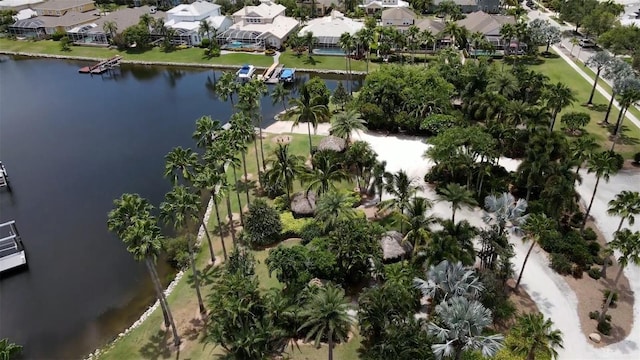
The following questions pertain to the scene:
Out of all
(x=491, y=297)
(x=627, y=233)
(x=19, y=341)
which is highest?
(x=627, y=233)

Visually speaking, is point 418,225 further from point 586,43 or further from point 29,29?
point 29,29

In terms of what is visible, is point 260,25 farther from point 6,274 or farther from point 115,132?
point 6,274

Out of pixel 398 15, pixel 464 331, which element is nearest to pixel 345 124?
pixel 464 331

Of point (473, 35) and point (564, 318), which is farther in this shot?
point (473, 35)

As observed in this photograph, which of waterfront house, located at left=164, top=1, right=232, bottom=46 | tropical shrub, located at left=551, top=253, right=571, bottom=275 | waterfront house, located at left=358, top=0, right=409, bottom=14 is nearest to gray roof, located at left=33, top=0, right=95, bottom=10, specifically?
waterfront house, located at left=164, top=1, right=232, bottom=46

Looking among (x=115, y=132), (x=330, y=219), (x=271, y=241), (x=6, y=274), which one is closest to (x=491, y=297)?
(x=330, y=219)

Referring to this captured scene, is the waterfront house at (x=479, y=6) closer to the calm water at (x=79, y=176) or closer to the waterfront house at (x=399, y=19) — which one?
the waterfront house at (x=399, y=19)

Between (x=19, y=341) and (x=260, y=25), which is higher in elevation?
(x=260, y=25)
